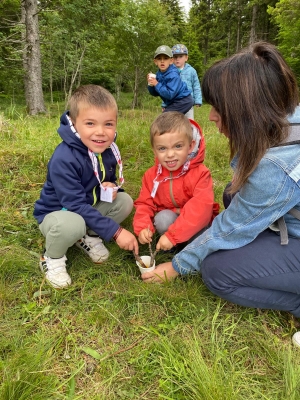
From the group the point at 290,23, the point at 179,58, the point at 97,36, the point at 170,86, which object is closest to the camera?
the point at 170,86

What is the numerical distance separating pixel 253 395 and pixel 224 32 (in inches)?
1149

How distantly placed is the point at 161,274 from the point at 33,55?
8.27 m

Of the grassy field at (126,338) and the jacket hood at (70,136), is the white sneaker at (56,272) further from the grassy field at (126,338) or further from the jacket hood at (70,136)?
the jacket hood at (70,136)

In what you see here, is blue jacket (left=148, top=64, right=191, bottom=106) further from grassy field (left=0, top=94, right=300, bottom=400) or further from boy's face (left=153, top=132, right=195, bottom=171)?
grassy field (left=0, top=94, right=300, bottom=400)

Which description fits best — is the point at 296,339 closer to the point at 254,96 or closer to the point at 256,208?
the point at 256,208

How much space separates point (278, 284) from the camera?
58.6 inches

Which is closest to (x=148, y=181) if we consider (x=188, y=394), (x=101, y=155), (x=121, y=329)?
(x=101, y=155)

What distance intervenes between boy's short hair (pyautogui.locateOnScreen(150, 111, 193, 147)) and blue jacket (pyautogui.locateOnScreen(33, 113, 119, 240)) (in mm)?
502

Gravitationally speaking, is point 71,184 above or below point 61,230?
above

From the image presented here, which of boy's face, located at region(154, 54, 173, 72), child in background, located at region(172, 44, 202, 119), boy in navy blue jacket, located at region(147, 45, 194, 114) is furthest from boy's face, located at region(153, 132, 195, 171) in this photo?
child in background, located at region(172, 44, 202, 119)

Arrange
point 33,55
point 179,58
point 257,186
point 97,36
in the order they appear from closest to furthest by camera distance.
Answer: point 257,186, point 179,58, point 33,55, point 97,36

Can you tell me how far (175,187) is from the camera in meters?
2.10

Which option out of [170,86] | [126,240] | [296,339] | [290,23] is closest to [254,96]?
[126,240]

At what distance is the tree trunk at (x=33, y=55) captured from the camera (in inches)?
301
